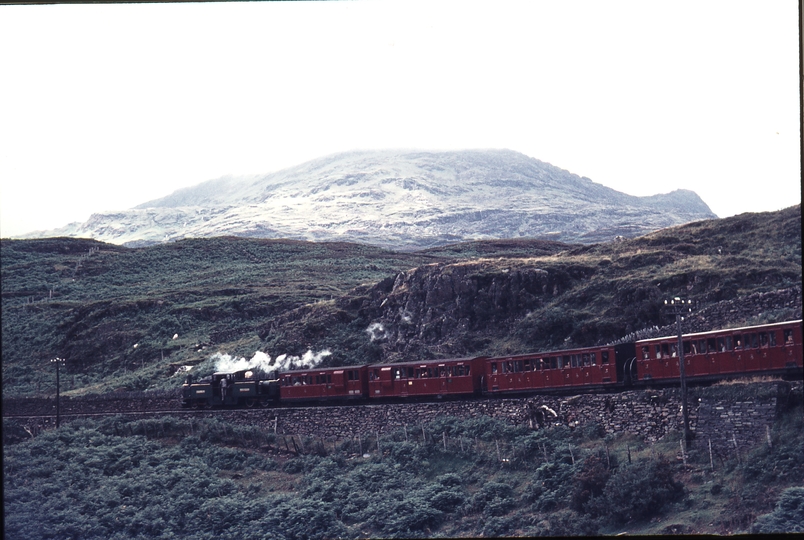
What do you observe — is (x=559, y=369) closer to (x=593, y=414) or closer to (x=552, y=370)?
(x=552, y=370)

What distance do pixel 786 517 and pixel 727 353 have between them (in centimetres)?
575

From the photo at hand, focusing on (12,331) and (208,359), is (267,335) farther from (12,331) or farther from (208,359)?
(12,331)

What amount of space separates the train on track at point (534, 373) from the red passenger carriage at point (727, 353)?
26 mm

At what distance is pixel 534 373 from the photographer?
27828 millimetres

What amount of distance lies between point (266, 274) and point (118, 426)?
133ft

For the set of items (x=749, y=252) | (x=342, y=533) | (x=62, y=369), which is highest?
(x=749, y=252)

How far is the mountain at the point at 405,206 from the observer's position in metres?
120

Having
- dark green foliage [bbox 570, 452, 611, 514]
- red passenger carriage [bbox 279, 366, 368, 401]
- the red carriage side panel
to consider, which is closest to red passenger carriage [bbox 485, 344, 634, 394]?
the red carriage side panel

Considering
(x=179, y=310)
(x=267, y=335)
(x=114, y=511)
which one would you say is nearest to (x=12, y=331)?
(x=179, y=310)

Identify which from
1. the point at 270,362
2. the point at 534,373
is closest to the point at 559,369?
the point at 534,373

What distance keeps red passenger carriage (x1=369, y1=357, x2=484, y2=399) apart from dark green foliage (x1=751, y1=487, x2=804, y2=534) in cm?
1227

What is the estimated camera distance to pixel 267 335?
1984 inches

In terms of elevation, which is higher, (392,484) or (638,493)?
(638,493)

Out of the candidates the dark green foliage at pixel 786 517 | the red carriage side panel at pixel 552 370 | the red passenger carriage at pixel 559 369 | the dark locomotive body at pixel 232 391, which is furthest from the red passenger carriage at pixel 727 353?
the dark locomotive body at pixel 232 391
